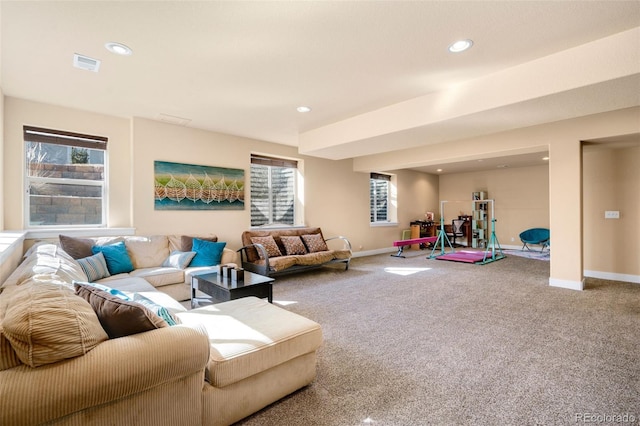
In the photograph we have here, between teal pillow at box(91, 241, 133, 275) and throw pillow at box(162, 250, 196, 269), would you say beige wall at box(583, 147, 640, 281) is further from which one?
teal pillow at box(91, 241, 133, 275)

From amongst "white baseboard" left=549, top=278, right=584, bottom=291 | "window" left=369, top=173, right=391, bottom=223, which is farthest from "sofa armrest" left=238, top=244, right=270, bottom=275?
"white baseboard" left=549, top=278, right=584, bottom=291

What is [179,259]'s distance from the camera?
4086 millimetres

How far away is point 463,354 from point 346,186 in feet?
17.3

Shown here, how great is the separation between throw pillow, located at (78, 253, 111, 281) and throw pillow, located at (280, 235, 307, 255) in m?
2.73

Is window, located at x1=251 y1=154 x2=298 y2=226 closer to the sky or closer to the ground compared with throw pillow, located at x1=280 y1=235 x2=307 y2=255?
closer to the sky

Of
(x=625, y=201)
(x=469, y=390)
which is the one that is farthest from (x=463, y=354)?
(x=625, y=201)

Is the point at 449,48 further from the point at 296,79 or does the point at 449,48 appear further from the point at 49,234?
→ the point at 49,234

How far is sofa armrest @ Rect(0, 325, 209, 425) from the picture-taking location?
41.7 inches

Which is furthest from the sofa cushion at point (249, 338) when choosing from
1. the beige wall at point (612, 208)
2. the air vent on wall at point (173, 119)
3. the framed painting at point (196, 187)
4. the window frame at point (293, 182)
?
the beige wall at point (612, 208)

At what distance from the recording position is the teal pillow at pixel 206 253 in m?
4.21

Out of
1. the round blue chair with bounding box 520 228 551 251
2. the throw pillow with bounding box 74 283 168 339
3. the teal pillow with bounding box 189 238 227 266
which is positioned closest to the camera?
the throw pillow with bounding box 74 283 168 339

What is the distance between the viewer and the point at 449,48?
2.63 metres

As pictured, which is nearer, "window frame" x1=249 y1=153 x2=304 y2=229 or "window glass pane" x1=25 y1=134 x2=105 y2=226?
"window glass pane" x1=25 y1=134 x2=105 y2=226

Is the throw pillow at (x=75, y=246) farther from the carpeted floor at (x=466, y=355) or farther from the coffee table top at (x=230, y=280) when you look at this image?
the carpeted floor at (x=466, y=355)
